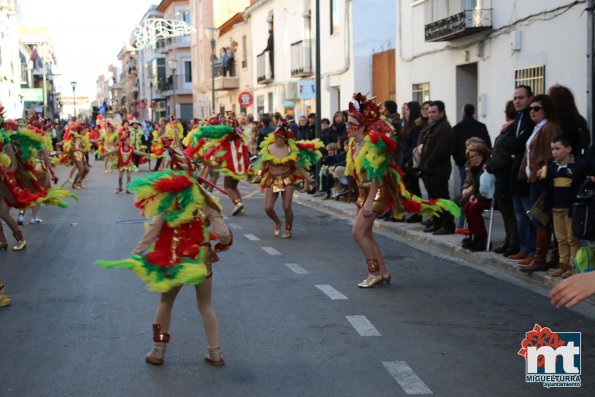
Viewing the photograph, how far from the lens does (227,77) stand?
48.6 m

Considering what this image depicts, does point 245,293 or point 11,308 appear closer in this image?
point 11,308

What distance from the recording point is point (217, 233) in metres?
6.23

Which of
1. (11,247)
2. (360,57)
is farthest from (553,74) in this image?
(360,57)

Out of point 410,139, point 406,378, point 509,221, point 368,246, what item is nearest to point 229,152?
point 410,139

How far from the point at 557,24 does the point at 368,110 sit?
23.0 ft

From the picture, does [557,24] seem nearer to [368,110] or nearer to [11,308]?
[368,110]

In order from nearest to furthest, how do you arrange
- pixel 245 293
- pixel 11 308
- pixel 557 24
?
pixel 11 308 < pixel 245 293 < pixel 557 24

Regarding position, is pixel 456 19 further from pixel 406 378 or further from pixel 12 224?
pixel 406 378

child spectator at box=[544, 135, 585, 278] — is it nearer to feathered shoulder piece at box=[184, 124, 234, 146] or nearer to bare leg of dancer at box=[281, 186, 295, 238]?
bare leg of dancer at box=[281, 186, 295, 238]

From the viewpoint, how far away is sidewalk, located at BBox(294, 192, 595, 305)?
9.62m

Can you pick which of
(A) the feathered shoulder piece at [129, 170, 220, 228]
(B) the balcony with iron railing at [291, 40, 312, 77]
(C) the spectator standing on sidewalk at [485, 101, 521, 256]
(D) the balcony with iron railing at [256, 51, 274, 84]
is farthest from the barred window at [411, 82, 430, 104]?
(D) the balcony with iron railing at [256, 51, 274, 84]

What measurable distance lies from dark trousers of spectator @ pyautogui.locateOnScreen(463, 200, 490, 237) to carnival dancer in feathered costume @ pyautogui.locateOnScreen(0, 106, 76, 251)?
5298mm

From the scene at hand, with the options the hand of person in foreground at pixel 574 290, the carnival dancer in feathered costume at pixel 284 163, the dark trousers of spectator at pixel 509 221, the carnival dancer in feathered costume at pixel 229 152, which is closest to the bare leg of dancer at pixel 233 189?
the carnival dancer in feathered costume at pixel 229 152

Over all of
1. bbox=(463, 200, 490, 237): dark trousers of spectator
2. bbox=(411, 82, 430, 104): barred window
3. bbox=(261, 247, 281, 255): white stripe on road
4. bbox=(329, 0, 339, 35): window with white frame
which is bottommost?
bbox=(261, 247, 281, 255): white stripe on road
